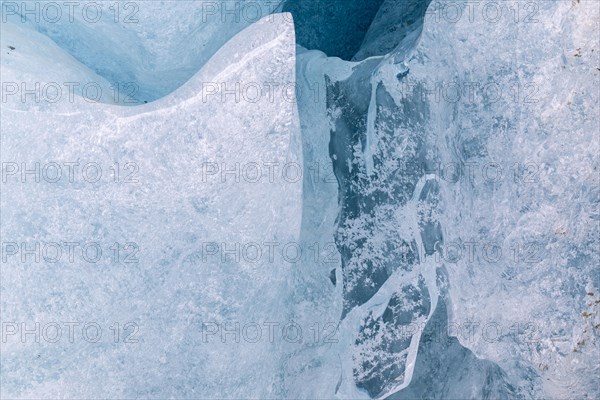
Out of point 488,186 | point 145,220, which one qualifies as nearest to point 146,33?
point 145,220

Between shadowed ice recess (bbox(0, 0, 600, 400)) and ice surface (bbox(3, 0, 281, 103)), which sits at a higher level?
ice surface (bbox(3, 0, 281, 103))

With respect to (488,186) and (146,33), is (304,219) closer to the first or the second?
(488,186)

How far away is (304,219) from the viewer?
59.1 inches

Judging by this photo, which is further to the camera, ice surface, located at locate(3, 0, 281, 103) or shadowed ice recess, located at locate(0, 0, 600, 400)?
ice surface, located at locate(3, 0, 281, 103)

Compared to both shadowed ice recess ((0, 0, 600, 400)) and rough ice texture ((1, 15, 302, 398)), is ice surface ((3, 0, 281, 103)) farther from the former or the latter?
rough ice texture ((1, 15, 302, 398))

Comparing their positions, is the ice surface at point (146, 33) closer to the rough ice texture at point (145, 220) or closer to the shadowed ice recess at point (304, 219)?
the shadowed ice recess at point (304, 219)

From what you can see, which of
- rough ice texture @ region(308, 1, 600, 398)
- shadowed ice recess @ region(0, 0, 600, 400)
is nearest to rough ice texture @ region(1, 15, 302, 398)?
shadowed ice recess @ region(0, 0, 600, 400)

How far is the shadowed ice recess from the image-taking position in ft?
4.25

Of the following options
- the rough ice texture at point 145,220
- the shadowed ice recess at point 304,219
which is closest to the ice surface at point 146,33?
the shadowed ice recess at point 304,219

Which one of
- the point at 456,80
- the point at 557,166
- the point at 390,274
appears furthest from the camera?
the point at 390,274

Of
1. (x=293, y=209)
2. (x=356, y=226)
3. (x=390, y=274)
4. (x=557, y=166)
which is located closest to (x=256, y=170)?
(x=293, y=209)

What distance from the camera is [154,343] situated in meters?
1.34

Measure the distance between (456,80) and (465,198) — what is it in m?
0.28

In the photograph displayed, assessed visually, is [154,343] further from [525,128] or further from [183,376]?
[525,128]
